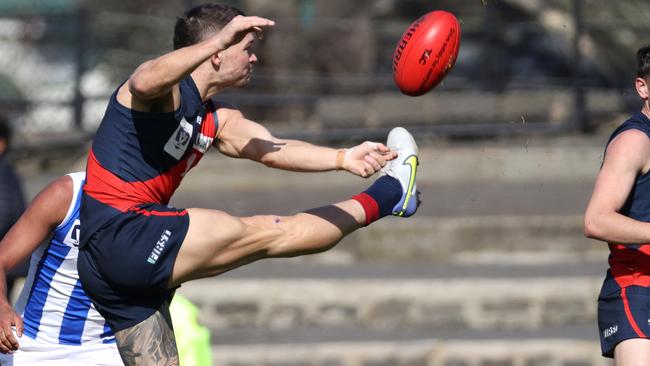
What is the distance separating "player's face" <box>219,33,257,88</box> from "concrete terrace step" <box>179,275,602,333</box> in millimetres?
3998

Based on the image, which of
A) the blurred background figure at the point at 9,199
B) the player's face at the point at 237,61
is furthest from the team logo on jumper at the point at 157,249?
the blurred background figure at the point at 9,199

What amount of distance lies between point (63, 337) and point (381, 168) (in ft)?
5.51

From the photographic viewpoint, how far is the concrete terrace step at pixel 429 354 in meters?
8.66

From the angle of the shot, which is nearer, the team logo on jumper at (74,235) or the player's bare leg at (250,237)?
the player's bare leg at (250,237)

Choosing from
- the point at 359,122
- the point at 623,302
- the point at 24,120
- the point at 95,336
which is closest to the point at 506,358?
the point at 623,302

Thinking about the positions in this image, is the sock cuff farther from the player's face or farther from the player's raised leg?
the player's face

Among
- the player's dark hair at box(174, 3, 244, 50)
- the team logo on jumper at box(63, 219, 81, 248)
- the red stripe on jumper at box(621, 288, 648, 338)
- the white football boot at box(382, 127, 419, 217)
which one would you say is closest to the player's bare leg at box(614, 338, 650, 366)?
the red stripe on jumper at box(621, 288, 648, 338)

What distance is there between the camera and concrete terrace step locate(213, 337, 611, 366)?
28.4 ft

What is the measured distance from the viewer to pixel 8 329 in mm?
5402

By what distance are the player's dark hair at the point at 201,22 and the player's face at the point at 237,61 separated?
0.12 metres

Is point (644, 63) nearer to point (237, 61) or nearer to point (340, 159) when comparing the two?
point (340, 159)

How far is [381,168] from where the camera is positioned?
6.01 metres

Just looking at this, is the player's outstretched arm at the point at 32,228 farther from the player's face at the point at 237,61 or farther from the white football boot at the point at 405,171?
the white football boot at the point at 405,171

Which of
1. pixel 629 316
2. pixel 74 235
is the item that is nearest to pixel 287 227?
pixel 74 235
